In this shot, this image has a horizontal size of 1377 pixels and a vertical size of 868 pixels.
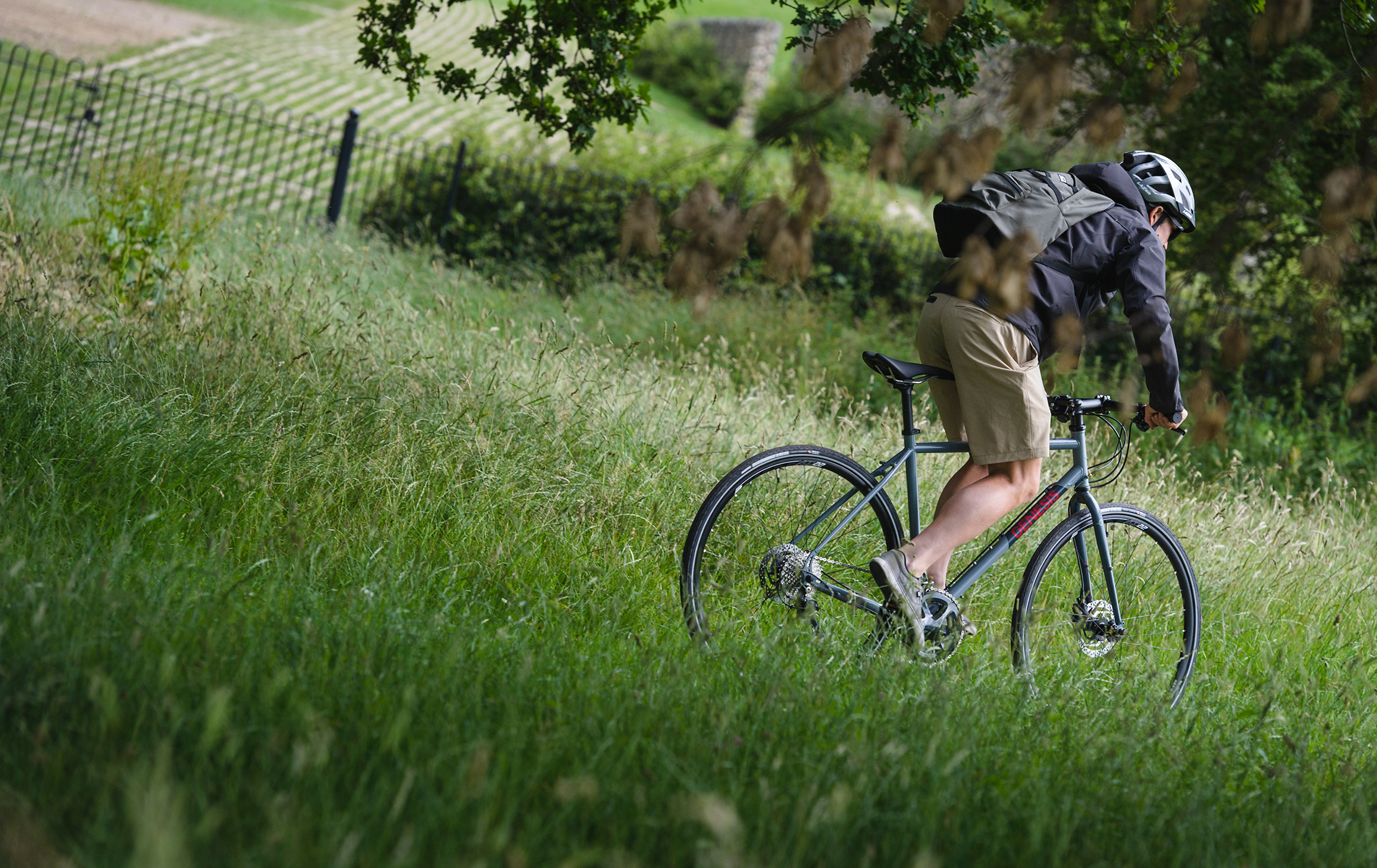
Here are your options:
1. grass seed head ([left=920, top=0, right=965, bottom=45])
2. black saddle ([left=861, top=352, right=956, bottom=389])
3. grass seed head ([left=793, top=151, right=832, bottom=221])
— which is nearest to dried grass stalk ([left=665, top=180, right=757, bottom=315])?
grass seed head ([left=793, top=151, right=832, bottom=221])

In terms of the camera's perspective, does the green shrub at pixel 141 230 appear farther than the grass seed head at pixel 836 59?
Yes

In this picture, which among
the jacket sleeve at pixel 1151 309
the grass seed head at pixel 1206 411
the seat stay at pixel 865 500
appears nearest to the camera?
the grass seed head at pixel 1206 411

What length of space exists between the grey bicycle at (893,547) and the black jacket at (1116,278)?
23 cm

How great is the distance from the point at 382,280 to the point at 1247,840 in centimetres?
593

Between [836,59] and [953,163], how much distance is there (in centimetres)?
27

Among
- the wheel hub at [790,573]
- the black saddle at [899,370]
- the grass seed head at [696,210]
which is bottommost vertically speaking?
the wheel hub at [790,573]

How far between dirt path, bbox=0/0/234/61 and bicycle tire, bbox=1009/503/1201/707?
21.3 m

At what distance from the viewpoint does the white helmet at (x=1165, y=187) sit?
3.51m

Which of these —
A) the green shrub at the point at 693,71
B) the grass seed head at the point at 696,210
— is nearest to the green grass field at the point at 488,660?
the grass seed head at the point at 696,210

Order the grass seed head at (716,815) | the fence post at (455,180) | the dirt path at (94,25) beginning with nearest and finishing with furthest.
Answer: the grass seed head at (716,815) → the fence post at (455,180) → the dirt path at (94,25)

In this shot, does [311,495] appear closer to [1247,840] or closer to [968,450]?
[968,450]

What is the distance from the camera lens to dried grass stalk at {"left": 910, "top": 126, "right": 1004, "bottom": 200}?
1746mm

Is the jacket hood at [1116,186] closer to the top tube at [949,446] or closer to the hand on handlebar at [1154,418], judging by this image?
the hand on handlebar at [1154,418]

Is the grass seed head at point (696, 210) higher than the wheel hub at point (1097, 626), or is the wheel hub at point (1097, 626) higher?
the grass seed head at point (696, 210)
